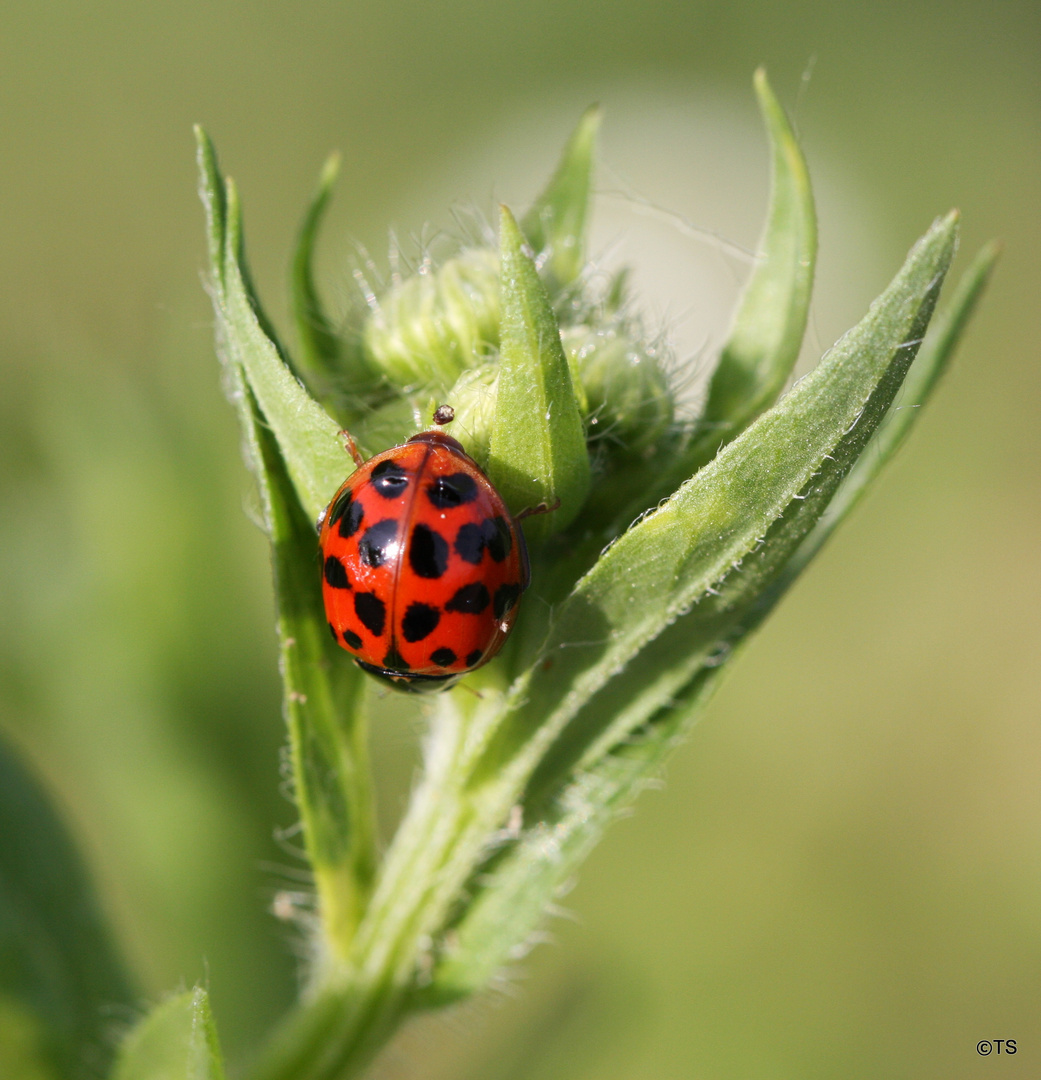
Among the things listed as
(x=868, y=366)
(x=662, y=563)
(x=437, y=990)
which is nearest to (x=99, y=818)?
(x=437, y=990)

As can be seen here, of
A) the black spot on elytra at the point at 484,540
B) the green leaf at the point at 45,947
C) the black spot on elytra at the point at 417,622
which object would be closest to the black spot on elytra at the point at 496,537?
the black spot on elytra at the point at 484,540

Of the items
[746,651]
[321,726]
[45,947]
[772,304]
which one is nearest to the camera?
[321,726]

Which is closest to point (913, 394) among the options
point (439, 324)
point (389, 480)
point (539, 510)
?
point (539, 510)

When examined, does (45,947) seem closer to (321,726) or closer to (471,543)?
(321,726)

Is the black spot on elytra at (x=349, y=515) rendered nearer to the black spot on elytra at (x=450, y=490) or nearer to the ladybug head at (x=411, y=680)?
the black spot on elytra at (x=450, y=490)

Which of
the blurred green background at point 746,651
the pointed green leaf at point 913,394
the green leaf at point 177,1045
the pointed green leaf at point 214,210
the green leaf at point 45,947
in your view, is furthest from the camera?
the blurred green background at point 746,651

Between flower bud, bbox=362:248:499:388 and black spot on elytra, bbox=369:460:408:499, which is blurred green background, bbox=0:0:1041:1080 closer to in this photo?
flower bud, bbox=362:248:499:388
